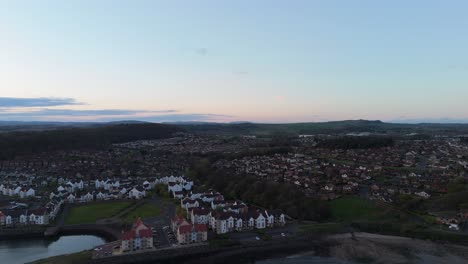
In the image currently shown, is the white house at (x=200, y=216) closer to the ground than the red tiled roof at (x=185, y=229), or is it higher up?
closer to the ground

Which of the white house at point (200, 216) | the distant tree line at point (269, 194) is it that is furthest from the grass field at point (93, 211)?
the distant tree line at point (269, 194)

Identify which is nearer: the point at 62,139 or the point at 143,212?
the point at 143,212

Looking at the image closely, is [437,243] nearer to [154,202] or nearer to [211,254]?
[211,254]

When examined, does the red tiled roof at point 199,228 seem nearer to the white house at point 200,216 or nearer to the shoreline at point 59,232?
the white house at point 200,216

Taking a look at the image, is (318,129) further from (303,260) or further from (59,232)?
(303,260)

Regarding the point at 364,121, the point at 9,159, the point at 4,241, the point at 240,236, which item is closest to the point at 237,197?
the point at 240,236

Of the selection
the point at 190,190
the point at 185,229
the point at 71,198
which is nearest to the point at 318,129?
the point at 190,190
